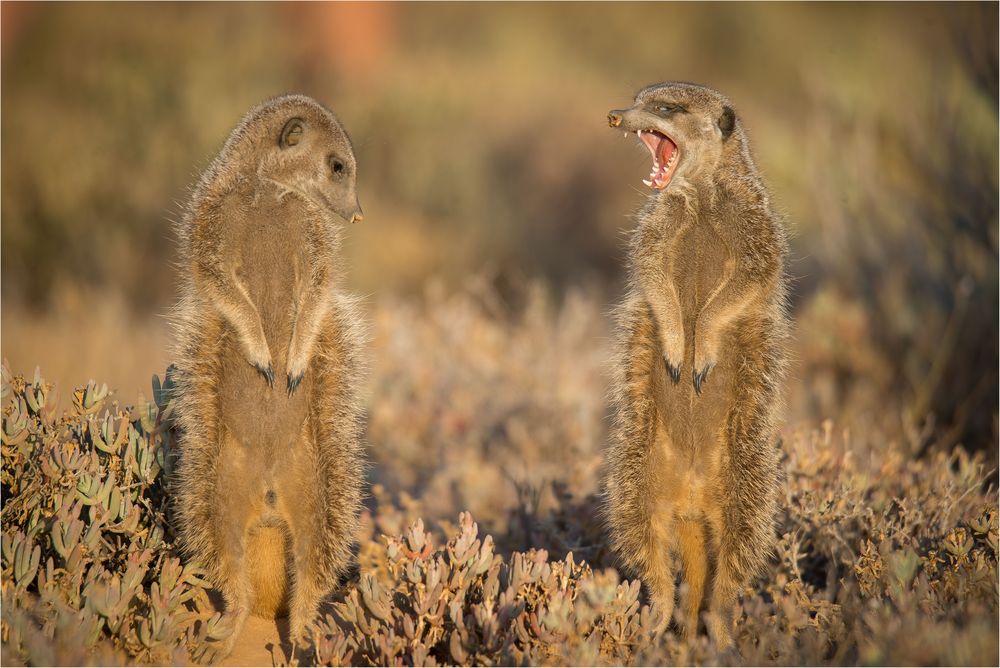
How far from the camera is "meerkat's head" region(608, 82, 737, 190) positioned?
413cm

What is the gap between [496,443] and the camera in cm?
687

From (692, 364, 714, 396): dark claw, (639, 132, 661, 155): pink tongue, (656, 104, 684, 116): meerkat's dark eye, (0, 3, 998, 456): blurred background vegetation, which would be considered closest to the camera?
(692, 364, 714, 396): dark claw

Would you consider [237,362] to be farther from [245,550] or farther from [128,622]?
[128,622]

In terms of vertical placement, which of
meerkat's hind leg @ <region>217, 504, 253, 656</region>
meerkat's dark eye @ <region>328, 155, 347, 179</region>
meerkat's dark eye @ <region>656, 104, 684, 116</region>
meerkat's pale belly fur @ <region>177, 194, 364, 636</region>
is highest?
meerkat's dark eye @ <region>656, 104, 684, 116</region>

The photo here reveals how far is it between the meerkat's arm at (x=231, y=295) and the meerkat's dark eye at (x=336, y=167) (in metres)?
0.48

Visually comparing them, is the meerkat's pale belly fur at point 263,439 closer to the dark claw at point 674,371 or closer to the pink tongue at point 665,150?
the dark claw at point 674,371

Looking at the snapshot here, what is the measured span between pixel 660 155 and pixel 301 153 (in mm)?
1427

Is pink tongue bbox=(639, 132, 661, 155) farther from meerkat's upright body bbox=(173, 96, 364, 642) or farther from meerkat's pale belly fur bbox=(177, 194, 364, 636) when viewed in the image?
meerkat's pale belly fur bbox=(177, 194, 364, 636)

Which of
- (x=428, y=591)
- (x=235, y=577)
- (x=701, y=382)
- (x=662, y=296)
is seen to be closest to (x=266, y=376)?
(x=235, y=577)

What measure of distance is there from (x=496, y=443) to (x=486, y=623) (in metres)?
3.26

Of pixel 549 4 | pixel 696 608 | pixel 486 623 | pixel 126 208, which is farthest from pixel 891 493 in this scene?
pixel 549 4

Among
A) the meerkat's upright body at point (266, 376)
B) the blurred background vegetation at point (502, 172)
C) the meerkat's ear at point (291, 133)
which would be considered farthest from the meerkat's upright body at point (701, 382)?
the meerkat's ear at point (291, 133)

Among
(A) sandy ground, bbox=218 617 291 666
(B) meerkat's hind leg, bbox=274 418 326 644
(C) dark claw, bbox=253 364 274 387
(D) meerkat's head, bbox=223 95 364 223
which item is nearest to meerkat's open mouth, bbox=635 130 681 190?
(D) meerkat's head, bbox=223 95 364 223

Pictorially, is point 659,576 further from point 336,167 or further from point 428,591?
point 336,167
